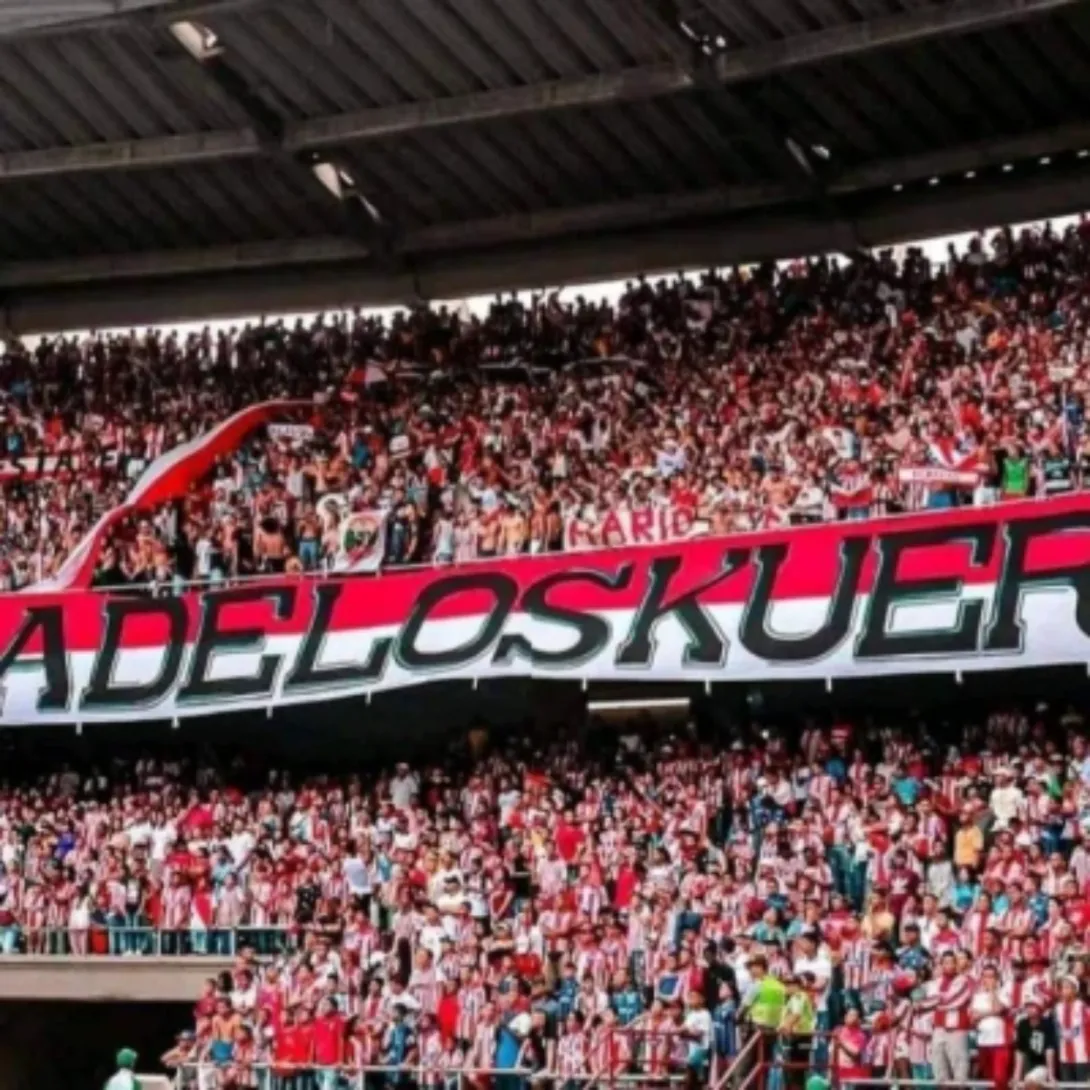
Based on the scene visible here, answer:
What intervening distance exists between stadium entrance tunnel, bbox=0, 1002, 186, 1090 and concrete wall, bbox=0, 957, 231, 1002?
2.15 meters

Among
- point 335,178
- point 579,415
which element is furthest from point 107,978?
point 335,178

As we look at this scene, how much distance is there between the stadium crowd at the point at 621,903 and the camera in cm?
2238

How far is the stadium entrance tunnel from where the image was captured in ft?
105

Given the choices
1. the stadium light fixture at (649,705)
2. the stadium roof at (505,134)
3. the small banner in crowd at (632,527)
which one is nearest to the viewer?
the small banner in crowd at (632,527)

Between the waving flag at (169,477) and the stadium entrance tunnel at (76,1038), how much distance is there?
495 cm

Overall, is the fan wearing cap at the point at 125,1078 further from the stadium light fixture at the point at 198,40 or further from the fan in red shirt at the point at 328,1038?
the stadium light fixture at the point at 198,40

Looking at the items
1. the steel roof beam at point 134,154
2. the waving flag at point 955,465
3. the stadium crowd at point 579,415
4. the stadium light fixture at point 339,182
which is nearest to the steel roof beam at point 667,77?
the steel roof beam at point 134,154

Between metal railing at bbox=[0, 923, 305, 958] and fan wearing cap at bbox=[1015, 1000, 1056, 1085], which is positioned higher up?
metal railing at bbox=[0, 923, 305, 958]

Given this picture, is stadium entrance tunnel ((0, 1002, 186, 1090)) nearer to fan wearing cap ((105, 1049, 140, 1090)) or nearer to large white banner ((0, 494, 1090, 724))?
large white banner ((0, 494, 1090, 724))

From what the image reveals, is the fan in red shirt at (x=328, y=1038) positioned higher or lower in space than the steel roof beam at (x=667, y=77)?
lower

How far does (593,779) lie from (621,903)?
3707 millimetres

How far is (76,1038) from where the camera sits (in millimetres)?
32781

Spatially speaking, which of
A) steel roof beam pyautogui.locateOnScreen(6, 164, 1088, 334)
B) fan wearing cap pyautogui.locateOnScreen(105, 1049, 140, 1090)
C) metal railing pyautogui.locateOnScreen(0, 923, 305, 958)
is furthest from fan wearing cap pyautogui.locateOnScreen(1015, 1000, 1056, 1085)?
steel roof beam pyautogui.locateOnScreen(6, 164, 1088, 334)

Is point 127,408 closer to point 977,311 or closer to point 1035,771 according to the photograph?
point 977,311
